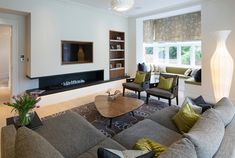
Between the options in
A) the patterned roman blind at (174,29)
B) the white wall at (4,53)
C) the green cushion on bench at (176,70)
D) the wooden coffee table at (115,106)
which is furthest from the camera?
the white wall at (4,53)

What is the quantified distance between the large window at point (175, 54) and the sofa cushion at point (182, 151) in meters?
6.24

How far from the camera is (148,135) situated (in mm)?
2135

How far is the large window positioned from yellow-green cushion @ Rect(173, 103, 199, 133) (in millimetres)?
5153

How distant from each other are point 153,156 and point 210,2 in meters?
4.77

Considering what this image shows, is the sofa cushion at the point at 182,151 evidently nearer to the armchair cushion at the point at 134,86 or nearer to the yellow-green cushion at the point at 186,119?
the yellow-green cushion at the point at 186,119

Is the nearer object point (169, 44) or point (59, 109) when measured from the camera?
point (59, 109)

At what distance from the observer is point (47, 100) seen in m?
4.62

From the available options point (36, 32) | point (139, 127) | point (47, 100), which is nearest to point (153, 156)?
point (139, 127)

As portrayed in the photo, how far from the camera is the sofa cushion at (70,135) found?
74.7 inches

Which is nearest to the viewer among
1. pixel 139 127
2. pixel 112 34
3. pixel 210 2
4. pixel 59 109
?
pixel 139 127

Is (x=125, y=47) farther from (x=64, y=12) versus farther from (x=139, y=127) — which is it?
(x=139, y=127)

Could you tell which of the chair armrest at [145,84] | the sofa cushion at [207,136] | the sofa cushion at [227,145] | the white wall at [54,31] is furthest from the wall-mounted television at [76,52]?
the sofa cushion at [227,145]

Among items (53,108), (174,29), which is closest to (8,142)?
(53,108)

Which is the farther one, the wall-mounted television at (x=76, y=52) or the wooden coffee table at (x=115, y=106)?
the wall-mounted television at (x=76, y=52)
